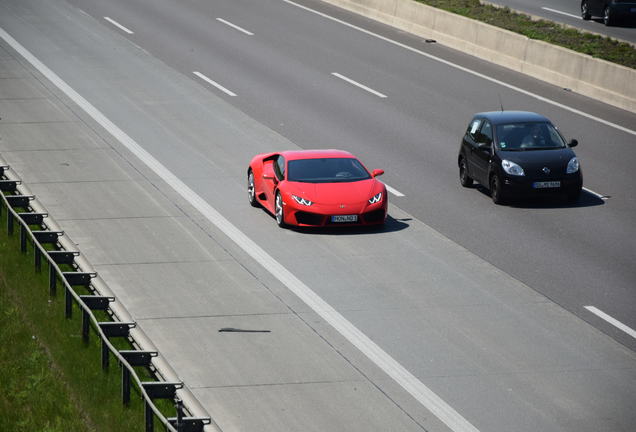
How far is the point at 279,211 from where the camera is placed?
20031mm

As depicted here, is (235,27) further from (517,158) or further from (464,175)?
(517,158)

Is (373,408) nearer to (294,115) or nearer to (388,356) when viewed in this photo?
(388,356)

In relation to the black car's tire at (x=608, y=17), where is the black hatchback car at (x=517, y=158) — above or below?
below

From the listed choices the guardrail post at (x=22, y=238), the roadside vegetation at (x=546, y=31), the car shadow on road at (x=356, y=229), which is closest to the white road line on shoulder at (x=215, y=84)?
the roadside vegetation at (x=546, y=31)

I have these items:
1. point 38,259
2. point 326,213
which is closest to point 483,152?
point 326,213

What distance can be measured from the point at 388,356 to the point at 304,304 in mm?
2214

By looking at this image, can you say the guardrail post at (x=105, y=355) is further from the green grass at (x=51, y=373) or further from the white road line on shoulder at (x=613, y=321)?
the white road line on shoulder at (x=613, y=321)

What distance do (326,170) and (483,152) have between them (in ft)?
12.3

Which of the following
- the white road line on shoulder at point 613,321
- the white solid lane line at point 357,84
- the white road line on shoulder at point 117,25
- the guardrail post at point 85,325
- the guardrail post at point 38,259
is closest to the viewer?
the guardrail post at point 85,325

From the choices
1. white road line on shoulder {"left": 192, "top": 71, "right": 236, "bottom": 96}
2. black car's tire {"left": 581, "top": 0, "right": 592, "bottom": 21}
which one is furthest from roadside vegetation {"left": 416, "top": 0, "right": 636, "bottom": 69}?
white road line on shoulder {"left": 192, "top": 71, "right": 236, "bottom": 96}

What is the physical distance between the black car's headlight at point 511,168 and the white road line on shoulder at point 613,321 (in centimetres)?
597

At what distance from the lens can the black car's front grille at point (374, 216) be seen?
19656 millimetres

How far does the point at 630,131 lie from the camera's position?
28.0 meters

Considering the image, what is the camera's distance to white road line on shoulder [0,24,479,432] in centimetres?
1241
